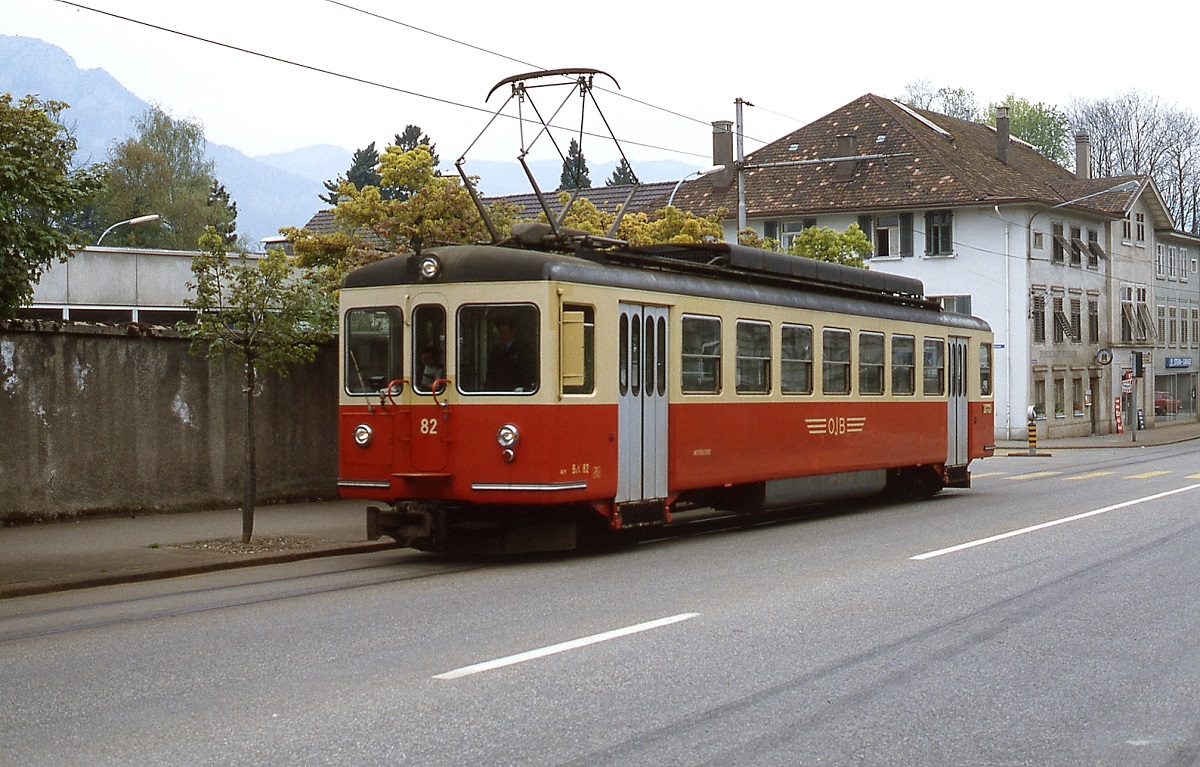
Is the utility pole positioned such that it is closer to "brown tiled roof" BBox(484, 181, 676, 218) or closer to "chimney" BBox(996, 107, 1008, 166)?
"brown tiled roof" BBox(484, 181, 676, 218)

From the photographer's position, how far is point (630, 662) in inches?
332

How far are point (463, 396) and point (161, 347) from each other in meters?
6.25

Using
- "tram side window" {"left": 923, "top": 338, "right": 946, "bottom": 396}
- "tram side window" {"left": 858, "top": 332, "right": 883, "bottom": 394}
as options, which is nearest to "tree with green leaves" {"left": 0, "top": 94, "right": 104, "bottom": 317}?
"tram side window" {"left": 858, "top": 332, "right": 883, "bottom": 394}

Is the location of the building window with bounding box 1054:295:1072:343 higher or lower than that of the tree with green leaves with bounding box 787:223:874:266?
lower

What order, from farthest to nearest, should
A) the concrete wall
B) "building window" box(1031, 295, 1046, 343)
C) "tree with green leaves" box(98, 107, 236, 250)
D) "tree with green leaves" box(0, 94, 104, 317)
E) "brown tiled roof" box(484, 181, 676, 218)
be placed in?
"tree with green leaves" box(98, 107, 236, 250) < "brown tiled roof" box(484, 181, 676, 218) < "building window" box(1031, 295, 1046, 343) < the concrete wall < "tree with green leaves" box(0, 94, 104, 317)

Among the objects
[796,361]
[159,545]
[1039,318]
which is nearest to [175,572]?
[159,545]

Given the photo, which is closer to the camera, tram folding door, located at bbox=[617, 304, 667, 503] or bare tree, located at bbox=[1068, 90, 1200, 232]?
tram folding door, located at bbox=[617, 304, 667, 503]

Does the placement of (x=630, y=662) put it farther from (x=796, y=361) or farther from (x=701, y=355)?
(x=796, y=361)

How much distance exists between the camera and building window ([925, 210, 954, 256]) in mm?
53031

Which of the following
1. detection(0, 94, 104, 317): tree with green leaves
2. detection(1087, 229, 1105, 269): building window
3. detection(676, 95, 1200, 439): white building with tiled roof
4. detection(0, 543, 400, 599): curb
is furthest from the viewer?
detection(1087, 229, 1105, 269): building window

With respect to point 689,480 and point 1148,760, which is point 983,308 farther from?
point 1148,760

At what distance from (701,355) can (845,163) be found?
4025 cm

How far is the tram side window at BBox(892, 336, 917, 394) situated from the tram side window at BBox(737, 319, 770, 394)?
13.2ft

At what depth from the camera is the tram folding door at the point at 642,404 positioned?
1473 centimetres
